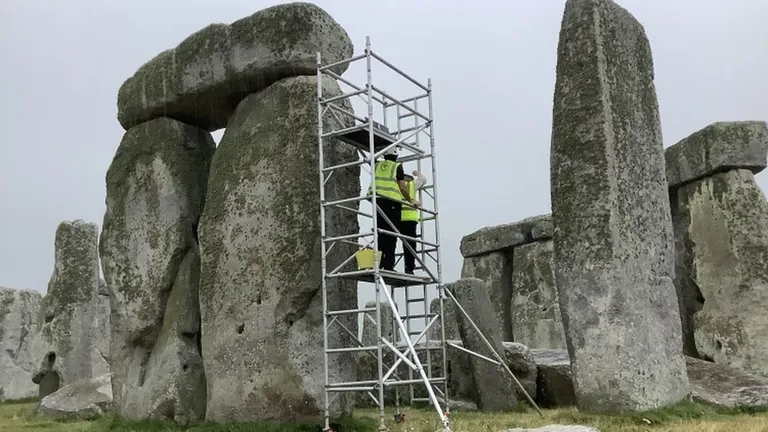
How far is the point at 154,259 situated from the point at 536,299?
30.4 feet

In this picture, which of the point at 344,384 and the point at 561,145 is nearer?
the point at 344,384

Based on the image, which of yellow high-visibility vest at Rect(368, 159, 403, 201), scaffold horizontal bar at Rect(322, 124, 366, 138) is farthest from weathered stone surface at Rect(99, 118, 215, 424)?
yellow high-visibility vest at Rect(368, 159, 403, 201)

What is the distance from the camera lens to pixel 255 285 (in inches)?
343

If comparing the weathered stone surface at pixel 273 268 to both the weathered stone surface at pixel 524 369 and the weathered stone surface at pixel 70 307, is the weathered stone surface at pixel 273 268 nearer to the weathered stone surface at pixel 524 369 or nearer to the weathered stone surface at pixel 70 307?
the weathered stone surface at pixel 524 369

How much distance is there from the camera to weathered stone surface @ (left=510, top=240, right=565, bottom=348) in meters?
16.8

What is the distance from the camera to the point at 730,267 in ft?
39.1

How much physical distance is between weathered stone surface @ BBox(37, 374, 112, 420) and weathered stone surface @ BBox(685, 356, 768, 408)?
7.91 m

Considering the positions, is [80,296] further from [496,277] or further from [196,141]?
[496,277]

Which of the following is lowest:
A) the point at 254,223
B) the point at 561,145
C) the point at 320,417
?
the point at 320,417

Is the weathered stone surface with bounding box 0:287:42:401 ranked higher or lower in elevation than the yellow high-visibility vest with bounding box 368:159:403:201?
lower

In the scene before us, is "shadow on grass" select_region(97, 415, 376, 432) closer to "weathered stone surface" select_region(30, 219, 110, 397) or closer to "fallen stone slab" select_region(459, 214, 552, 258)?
"weathered stone surface" select_region(30, 219, 110, 397)

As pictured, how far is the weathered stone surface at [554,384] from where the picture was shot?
1030 centimetres

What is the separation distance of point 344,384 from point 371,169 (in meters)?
2.09

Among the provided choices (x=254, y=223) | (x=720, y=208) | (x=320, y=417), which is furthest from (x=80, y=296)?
(x=720, y=208)
